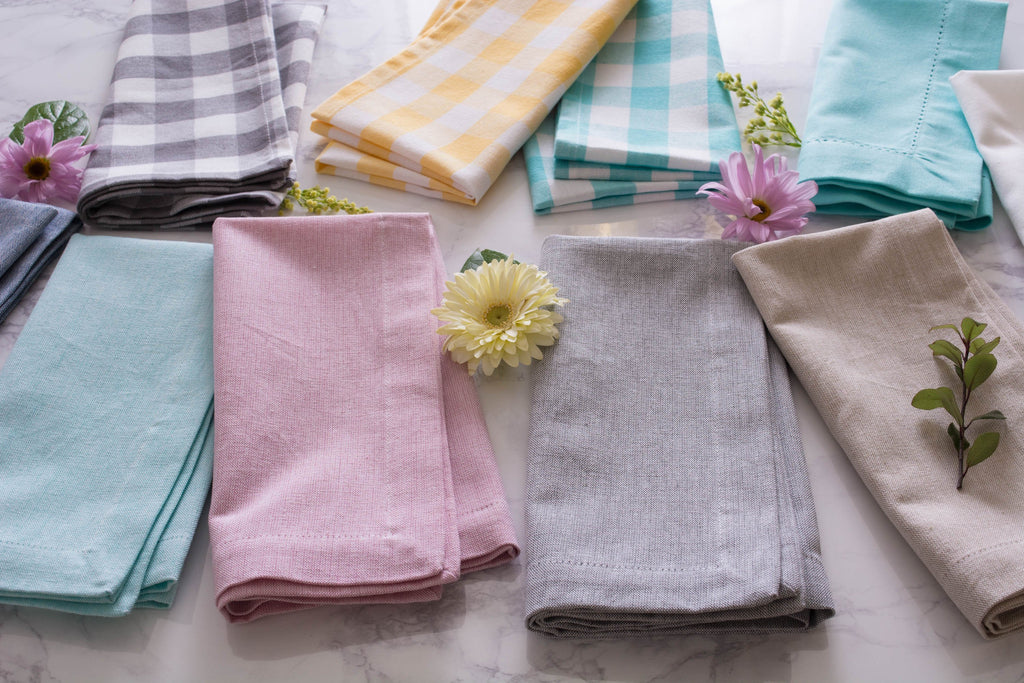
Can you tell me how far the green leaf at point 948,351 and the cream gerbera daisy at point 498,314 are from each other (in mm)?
413

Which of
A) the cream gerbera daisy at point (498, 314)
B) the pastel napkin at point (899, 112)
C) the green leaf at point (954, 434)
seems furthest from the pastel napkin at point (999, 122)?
the cream gerbera daisy at point (498, 314)

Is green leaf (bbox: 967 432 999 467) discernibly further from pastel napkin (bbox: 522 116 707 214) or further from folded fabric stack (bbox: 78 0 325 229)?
folded fabric stack (bbox: 78 0 325 229)

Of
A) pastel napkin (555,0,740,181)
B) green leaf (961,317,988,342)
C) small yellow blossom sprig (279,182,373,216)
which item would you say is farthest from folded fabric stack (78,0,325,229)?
green leaf (961,317,988,342)

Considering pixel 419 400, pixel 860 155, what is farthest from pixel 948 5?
pixel 419 400

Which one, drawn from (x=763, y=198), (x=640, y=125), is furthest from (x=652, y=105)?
(x=763, y=198)

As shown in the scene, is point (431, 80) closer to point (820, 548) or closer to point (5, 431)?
point (5, 431)

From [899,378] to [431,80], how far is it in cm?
80

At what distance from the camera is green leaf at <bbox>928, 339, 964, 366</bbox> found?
0.92m

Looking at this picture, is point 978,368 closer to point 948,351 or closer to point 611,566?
point 948,351

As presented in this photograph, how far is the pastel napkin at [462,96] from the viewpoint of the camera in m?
1.21

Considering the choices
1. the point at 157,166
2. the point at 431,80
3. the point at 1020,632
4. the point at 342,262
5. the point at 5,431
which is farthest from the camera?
the point at 431,80

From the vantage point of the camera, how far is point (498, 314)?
39.4 inches

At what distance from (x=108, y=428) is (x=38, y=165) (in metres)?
0.49

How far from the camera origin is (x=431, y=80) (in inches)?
51.9
